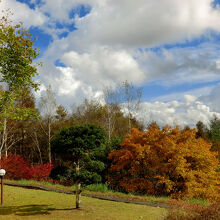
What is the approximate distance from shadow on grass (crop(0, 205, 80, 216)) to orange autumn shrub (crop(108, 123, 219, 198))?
565 cm

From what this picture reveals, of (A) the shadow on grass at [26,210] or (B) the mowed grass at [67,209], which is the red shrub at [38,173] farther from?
(A) the shadow on grass at [26,210]

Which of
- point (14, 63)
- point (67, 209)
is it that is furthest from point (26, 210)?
point (14, 63)

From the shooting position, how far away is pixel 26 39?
11594mm

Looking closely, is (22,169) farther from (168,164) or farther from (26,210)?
(168,164)

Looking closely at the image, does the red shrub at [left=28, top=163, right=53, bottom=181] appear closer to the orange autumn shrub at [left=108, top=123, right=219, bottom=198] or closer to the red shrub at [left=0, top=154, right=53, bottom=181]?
the red shrub at [left=0, top=154, right=53, bottom=181]

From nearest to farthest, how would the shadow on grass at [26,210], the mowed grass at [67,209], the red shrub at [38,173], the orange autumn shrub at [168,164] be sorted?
the mowed grass at [67,209]
the shadow on grass at [26,210]
the orange autumn shrub at [168,164]
the red shrub at [38,173]

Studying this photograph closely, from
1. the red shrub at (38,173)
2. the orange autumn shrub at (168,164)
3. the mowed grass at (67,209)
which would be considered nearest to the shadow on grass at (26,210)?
the mowed grass at (67,209)

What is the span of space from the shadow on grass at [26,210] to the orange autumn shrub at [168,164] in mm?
5648

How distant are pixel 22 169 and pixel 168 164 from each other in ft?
43.1

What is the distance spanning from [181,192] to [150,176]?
2027mm

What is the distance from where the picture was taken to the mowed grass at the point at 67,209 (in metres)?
9.13

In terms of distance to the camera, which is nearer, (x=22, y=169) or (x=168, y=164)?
(x=168, y=164)

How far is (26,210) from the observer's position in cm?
1015

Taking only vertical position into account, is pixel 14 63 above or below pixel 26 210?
above
